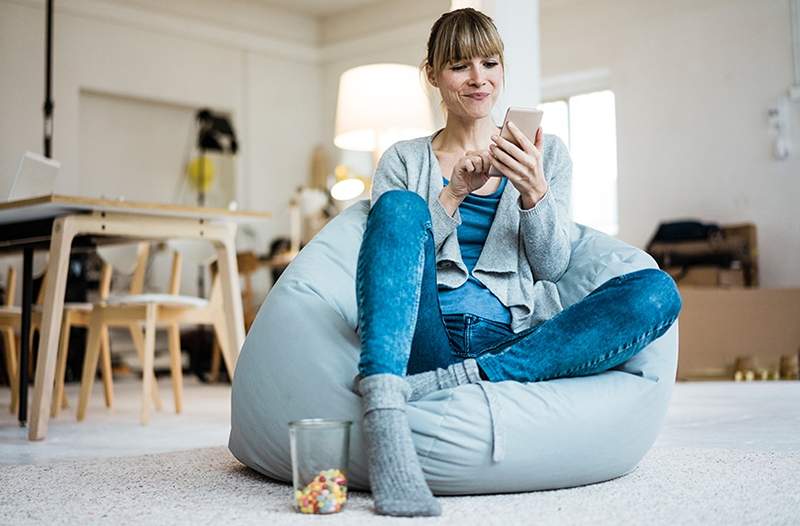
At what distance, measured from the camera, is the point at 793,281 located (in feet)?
21.1

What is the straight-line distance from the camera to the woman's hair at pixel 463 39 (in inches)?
89.3

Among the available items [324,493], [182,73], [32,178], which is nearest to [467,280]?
[324,493]

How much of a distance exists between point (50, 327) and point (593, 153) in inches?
207

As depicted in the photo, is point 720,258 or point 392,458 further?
point 720,258

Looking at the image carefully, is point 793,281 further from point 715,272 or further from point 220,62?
point 220,62

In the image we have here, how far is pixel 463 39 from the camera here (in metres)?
2.27

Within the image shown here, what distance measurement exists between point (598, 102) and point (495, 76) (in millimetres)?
5611

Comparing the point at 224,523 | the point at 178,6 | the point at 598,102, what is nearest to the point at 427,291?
the point at 224,523

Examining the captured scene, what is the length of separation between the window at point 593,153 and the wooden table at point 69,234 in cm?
424

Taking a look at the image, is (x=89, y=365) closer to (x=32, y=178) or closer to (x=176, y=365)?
(x=176, y=365)

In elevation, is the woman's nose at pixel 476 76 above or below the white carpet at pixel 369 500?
above

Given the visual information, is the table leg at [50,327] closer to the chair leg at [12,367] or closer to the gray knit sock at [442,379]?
the chair leg at [12,367]

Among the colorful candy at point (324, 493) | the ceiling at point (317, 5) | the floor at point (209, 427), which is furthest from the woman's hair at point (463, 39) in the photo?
the ceiling at point (317, 5)

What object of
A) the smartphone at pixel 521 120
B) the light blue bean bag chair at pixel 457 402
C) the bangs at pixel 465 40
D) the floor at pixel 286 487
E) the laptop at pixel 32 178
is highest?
the bangs at pixel 465 40
